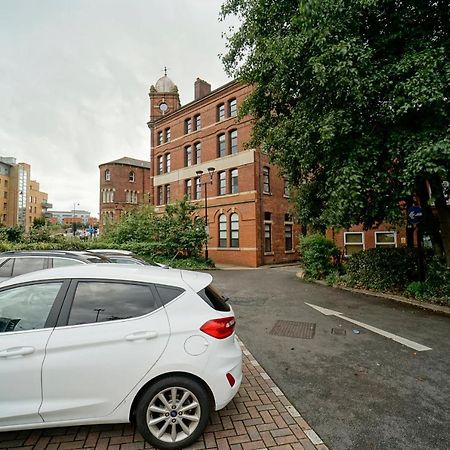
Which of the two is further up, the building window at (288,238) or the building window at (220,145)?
the building window at (220,145)

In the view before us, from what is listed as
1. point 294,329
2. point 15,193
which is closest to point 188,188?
point 294,329

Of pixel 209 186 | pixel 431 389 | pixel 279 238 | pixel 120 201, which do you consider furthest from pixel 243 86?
pixel 120 201

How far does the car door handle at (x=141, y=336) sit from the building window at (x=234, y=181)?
19.3m

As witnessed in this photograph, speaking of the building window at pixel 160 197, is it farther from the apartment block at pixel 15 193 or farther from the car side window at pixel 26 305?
the apartment block at pixel 15 193

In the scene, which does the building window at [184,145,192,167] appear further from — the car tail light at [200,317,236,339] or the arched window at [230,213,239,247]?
the car tail light at [200,317,236,339]

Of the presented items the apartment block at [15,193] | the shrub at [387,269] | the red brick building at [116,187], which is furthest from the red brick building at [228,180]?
the apartment block at [15,193]

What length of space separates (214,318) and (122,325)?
2.83ft

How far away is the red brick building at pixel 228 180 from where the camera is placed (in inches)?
814

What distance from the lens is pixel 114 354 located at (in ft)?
8.46

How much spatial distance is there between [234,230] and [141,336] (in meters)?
19.2

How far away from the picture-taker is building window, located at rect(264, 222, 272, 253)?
70.0 ft

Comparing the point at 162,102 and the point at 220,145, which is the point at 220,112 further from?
the point at 162,102

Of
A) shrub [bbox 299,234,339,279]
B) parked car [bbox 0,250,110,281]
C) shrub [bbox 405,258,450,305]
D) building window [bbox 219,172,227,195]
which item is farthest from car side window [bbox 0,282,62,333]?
building window [bbox 219,172,227,195]

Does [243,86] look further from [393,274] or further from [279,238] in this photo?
[393,274]
